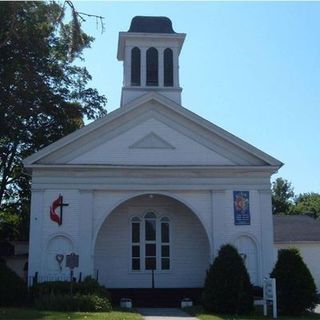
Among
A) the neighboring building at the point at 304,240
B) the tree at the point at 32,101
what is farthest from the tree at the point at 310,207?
the tree at the point at 32,101

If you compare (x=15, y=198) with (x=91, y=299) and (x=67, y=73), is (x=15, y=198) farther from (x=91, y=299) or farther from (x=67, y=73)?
(x=91, y=299)

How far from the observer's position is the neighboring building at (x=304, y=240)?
116ft

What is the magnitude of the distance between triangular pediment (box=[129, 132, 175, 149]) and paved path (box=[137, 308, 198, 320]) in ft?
24.9

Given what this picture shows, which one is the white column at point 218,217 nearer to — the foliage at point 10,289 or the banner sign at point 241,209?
the banner sign at point 241,209

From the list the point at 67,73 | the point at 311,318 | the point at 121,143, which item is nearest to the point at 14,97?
the point at 67,73

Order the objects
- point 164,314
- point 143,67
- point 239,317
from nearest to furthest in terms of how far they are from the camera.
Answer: point 239,317, point 164,314, point 143,67

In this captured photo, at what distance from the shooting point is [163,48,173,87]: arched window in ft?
103

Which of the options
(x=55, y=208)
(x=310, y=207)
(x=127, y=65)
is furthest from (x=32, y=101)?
(x=310, y=207)

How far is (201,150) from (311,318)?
10.3m

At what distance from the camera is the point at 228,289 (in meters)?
21.2

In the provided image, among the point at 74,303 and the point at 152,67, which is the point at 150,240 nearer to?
the point at 74,303

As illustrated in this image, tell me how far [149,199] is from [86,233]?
406 centimetres

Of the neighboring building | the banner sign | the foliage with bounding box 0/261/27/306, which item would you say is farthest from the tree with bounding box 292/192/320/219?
the foliage with bounding box 0/261/27/306

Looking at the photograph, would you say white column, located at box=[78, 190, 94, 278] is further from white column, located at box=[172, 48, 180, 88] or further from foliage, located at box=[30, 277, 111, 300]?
white column, located at box=[172, 48, 180, 88]
